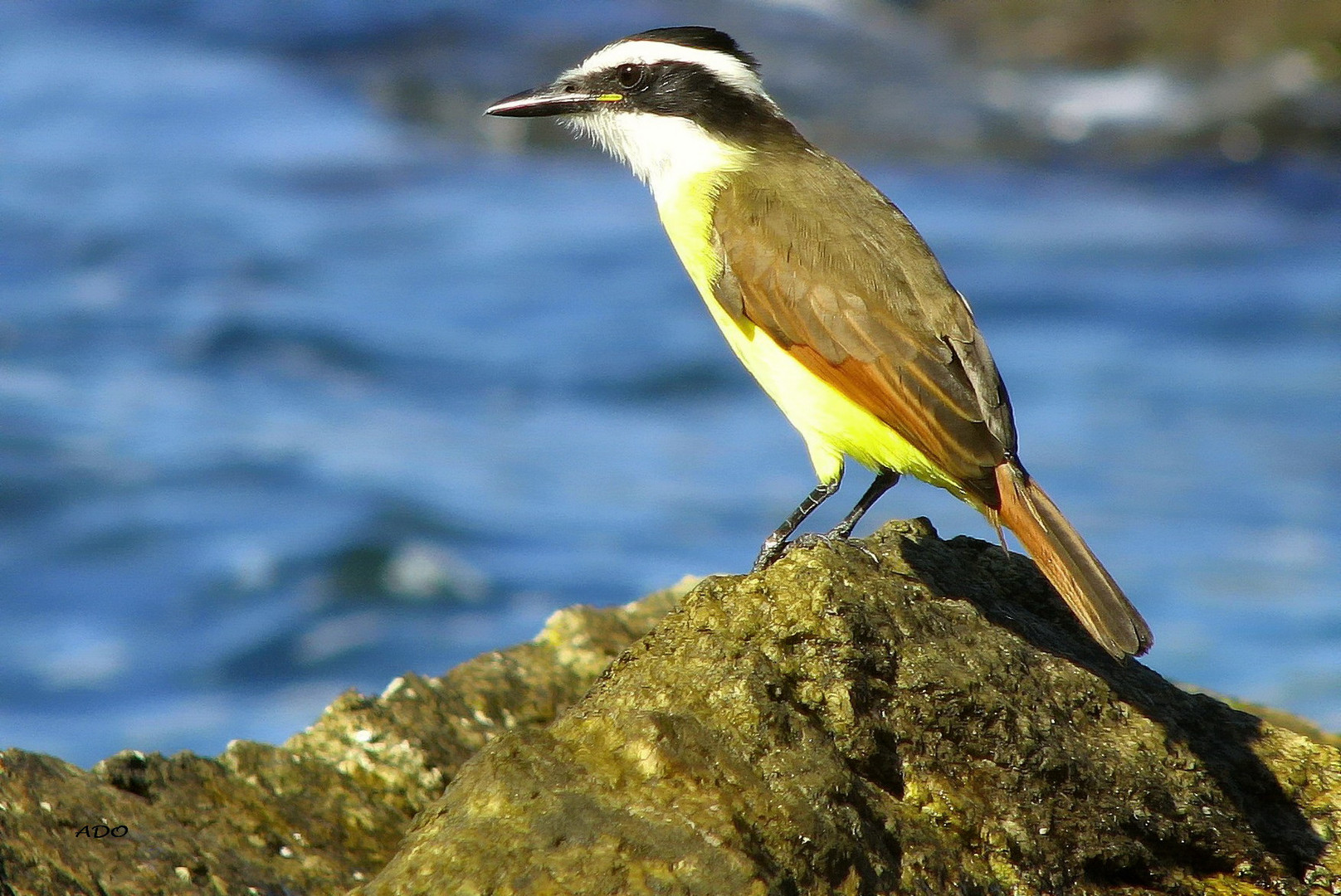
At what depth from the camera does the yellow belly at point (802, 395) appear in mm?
5199

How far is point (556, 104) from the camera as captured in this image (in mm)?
6379

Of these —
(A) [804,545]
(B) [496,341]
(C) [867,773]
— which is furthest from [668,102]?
A: (B) [496,341]

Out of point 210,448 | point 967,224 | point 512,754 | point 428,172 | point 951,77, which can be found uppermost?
point 951,77

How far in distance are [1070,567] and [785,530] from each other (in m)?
0.95

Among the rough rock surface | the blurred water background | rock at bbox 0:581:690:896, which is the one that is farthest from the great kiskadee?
the blurred water background

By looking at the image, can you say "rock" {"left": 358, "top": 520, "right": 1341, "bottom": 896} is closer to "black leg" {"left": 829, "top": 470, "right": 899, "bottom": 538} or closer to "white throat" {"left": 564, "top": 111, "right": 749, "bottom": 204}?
"black leg" {"left": 829, "top": 470, "right": 899, "bottom": 538}

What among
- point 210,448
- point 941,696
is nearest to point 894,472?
point 941,696

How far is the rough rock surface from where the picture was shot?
357 cm

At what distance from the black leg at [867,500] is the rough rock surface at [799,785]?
31 centimetres

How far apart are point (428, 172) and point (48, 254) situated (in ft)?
14.3

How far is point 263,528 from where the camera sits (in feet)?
42.1

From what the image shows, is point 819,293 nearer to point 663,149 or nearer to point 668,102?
point 663,149

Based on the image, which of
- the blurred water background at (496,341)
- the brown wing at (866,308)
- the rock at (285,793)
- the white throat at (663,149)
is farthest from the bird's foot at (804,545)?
the blurred water background at (496,341)

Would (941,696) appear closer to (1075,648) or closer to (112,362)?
(1075,648)
